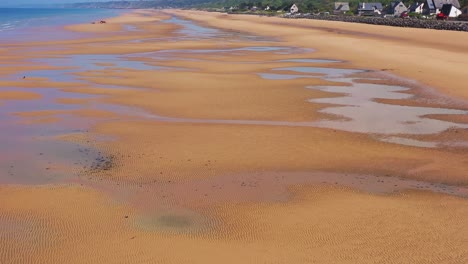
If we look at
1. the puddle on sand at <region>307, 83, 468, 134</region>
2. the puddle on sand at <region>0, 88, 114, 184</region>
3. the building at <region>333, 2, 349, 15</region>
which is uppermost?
the building at <region>333, 2, 349, 15</region>

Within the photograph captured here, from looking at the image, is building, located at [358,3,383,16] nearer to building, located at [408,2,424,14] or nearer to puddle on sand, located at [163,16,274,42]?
building, located at [408,2,424,14]

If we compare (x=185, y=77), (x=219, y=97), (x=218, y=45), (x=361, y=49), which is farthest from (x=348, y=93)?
(x=218, y=45)

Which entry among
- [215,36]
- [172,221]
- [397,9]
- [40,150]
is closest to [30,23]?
[215,36]

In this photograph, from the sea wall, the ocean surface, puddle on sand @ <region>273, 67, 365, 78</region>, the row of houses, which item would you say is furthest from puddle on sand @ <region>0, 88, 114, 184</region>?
the row of houses

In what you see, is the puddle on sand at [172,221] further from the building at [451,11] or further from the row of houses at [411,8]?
the row of houses at [411,8]

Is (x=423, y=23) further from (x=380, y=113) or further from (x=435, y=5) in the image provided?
(x=380, y=113)
